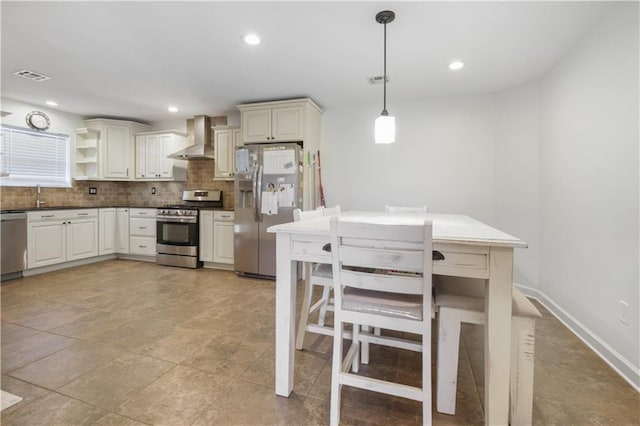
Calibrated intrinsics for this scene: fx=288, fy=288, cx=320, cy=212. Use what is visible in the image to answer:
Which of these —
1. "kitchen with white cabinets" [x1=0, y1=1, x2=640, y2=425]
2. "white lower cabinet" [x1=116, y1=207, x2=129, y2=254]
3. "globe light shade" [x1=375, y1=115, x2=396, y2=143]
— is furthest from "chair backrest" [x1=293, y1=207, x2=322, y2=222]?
"white lower cabinet" [x1=116, y1=207, x2=129, y2=254]

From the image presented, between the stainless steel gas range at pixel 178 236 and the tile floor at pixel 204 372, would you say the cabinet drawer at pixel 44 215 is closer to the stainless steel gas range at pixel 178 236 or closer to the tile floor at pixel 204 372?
the stainless steel gas range at pixel 178 236

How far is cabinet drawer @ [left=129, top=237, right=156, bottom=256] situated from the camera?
4.76 meters

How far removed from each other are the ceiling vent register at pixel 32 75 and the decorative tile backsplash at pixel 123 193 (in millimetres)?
1768

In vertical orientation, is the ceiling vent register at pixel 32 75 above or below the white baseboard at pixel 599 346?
above

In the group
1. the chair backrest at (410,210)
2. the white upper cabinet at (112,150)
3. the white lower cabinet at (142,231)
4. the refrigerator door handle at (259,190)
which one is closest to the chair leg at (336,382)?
the chair backrest at (410,210)

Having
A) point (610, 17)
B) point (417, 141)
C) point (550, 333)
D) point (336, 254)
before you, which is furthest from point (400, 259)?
point (417, 141)

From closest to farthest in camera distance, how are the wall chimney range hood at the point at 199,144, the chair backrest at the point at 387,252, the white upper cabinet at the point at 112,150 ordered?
the chair backrest at the point at 387,252 < the wall chimney range hood at the point at 199,144 < the white upper cabinet at the point at 112,150

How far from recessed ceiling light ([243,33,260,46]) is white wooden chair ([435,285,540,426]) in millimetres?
2365

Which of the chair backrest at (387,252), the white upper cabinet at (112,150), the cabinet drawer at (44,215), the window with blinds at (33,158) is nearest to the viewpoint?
the chair backrest at (387,252)

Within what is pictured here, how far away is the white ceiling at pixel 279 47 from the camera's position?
2.03 meters

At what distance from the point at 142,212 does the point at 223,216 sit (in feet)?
5.26

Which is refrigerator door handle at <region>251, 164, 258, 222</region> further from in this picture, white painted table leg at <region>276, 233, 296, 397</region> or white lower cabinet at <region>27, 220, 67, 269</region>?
white lower cabinet at <region>27, 220, 67, 269</region>

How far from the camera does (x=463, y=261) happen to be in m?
1.28

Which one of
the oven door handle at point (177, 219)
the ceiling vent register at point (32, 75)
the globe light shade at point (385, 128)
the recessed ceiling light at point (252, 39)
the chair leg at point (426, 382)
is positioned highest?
the ceiling vent register at point (32, 75)
